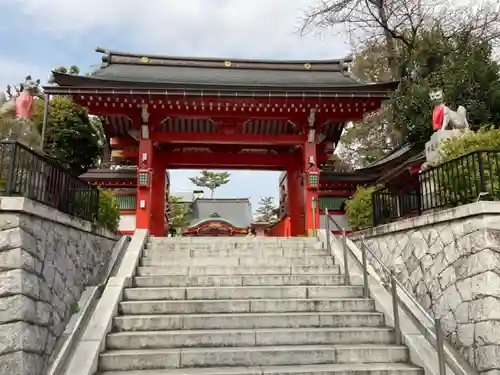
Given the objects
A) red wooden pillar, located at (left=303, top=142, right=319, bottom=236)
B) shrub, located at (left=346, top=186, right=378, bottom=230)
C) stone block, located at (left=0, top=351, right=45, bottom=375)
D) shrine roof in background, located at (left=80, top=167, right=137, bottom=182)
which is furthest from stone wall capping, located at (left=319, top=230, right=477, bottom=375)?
shrine roof in background, located at (left=80, top=167, right=137, bottom=182)

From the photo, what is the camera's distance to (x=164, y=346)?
15.6 ft

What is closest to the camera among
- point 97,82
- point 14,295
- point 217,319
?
point 14,295

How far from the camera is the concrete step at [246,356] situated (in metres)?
4.42

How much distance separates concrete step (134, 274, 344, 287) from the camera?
620 cm

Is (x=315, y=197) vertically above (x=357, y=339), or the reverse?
(x=315, y=197)

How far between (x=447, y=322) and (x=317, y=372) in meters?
→ 1.90

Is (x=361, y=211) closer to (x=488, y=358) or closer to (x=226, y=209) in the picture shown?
(x=488, y=358)

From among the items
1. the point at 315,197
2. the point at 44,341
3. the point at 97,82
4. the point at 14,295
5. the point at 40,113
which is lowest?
the point at 44,341

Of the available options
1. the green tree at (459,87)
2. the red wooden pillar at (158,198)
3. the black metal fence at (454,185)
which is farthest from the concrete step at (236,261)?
the green tree at (459,87)

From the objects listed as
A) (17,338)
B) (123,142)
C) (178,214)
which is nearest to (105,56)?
(123,142)

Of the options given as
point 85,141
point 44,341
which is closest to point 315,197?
point 44,341

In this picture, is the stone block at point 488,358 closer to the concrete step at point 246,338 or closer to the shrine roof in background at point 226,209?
the concrete step at point 246,338

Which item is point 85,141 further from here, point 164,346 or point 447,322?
point 447,322

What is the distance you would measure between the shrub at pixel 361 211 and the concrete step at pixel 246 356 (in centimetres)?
413
